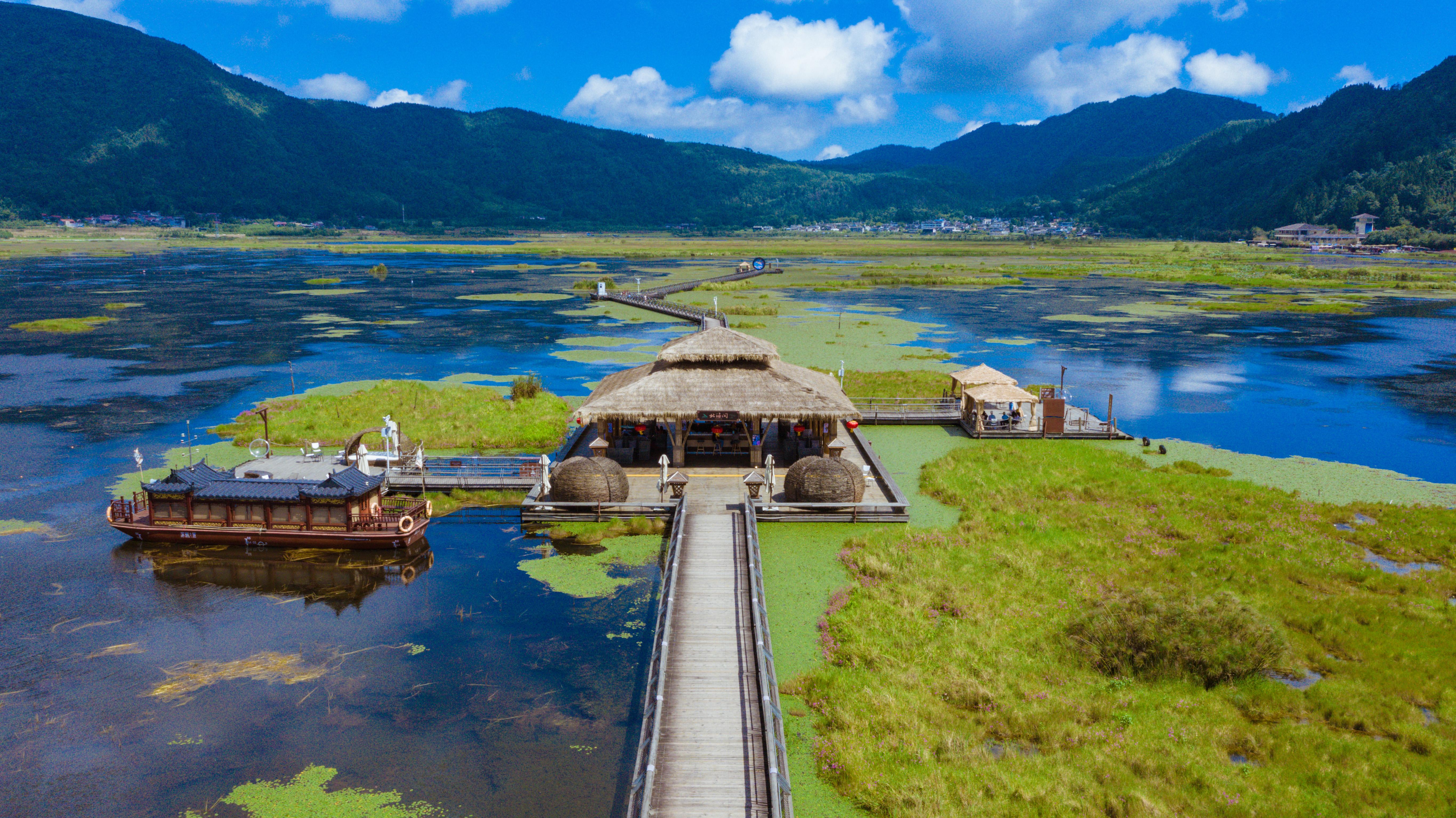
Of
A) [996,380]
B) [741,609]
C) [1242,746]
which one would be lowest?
[1242,746]

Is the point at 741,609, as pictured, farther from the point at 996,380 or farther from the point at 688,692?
the point at 996,380

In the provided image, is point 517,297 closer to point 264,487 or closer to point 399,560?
point 264,487

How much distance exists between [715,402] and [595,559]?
8273mm

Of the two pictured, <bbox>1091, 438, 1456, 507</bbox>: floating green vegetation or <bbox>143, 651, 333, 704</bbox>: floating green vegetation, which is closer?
<bbox>143, 651, 333, 704</bbox>: floating green vegetation

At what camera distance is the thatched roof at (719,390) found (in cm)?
3123

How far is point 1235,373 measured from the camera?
196ft

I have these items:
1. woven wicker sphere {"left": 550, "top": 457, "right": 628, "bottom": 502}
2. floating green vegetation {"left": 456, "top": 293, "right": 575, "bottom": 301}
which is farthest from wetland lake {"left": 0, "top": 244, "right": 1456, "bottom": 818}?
floating green vegetation {"left": 456, "top": 293, "right": 575, "bottom": 301}

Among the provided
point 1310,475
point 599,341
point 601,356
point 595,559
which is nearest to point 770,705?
point 595,559

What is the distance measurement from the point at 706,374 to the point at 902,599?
45.5ft

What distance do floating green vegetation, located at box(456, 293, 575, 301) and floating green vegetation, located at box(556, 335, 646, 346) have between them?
3253cm

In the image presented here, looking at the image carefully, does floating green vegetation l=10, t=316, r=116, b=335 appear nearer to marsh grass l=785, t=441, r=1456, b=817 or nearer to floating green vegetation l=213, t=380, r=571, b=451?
floating green vegetation l=213, t=380, r=571, b=451

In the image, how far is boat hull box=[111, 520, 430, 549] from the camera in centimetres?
2673

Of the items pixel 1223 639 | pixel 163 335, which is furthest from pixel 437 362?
pixel 1223 639

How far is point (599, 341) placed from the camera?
7425cm
